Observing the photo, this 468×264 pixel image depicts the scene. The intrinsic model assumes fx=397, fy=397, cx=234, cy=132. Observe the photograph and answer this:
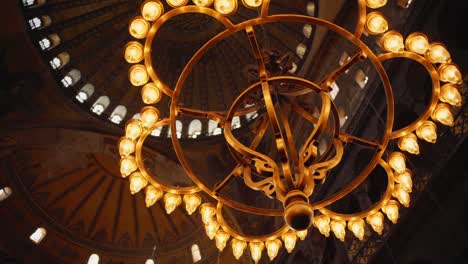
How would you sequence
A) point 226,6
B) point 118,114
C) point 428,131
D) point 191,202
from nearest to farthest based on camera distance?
point 226,6, point 428,131, point 191,202, point 118,114

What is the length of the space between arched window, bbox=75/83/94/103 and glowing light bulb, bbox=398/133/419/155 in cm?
926

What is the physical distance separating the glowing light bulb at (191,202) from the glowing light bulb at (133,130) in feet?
3.13

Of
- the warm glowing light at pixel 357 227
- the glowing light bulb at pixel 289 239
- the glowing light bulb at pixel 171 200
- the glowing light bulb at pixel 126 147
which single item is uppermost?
the warm glowing light at pixel 357 227

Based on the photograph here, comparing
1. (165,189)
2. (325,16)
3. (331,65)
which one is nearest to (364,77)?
(331,65)

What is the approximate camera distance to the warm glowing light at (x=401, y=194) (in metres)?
4.39

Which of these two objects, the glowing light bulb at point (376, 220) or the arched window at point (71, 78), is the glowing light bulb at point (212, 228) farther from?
the arched window at point (71, 78)

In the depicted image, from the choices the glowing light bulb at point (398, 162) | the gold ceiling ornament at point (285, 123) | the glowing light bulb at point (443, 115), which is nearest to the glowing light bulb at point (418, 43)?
the gold ceiling ornament at point (285, 123)

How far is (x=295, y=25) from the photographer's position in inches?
448

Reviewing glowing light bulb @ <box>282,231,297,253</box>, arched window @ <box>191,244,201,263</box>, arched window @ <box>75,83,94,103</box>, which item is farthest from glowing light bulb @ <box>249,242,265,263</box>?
arched window @ <box>191,244,201,263</box>

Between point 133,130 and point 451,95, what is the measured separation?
349 centimetres

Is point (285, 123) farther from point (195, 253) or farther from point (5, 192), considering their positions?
point (5, 192)

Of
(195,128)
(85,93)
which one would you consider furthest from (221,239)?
(85,93)

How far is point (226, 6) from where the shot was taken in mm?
3881

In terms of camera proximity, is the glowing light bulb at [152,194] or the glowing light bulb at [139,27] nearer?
the glowing light bulb at [139,27]
